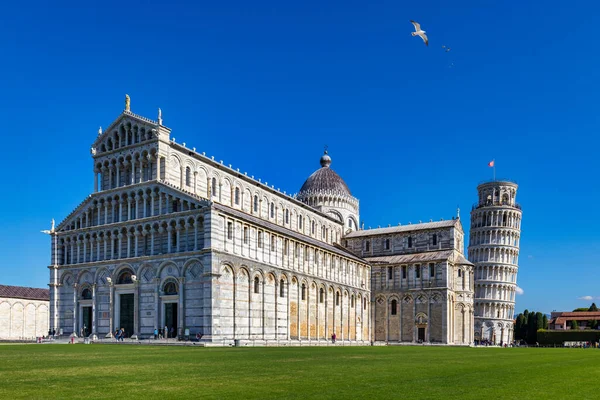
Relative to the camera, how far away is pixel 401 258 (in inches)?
3140

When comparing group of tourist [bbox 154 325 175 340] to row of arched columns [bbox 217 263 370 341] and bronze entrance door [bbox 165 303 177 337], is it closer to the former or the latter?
bronze entrance door [bbox 165 303 177 337]

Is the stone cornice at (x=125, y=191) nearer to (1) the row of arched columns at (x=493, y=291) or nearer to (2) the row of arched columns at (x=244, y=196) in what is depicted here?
(2) the row of arched columns at (x=244, y=196)

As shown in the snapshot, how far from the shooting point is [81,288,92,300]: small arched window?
5737cm

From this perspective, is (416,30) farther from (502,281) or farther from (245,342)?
(502,281)

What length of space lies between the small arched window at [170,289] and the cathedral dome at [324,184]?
4098 centimetres

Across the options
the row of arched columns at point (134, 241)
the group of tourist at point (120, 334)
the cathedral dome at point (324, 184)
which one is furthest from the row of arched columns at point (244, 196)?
the group of tourist at point (120, 334)

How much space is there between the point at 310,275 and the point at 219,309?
17.3 metres

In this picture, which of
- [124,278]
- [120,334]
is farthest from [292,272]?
[120,334]

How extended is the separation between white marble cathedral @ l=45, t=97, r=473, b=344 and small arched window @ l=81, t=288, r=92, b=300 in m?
0.11

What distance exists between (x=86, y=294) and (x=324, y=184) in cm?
4265

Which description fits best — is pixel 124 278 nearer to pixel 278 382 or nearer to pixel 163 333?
pixel 163 333

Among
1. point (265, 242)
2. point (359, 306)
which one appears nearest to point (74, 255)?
point (265, 242)

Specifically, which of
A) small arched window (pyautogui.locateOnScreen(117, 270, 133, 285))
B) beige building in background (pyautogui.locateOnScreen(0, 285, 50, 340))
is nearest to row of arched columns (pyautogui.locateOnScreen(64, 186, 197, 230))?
small arched window (pyautogui.locateOnScreen(117, 270, 133, 285))

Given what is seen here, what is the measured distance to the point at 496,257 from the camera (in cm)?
10825
